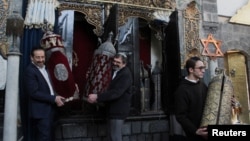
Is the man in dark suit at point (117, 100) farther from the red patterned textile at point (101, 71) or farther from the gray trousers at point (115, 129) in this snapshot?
the red patterned textile at point (101, 71)

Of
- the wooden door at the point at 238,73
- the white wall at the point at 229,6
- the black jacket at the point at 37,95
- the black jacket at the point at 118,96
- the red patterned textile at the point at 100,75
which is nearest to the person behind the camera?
the black jacket at the point at 37,95

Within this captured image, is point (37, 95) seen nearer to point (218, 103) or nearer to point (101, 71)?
point (101, 71)

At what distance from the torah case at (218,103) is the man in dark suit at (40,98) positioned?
1.77 metres

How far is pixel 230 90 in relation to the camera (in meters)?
3.31

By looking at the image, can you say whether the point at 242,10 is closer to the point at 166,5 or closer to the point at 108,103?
the point at 166,5

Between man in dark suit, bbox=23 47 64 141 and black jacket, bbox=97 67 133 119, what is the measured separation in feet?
1.93

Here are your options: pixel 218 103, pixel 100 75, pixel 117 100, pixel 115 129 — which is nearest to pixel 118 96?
pixel 117 100

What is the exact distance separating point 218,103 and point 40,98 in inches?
81.5

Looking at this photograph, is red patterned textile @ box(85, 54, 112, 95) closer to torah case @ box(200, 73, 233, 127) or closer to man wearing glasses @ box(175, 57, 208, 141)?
man wearing glasses @ box(175, 57, 208, 141)

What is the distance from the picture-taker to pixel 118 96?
3.84m

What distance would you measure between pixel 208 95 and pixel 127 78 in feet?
3.60

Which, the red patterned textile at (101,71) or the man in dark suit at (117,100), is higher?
the red patterned textile at (101,71)

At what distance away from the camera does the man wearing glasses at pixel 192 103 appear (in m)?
3.10

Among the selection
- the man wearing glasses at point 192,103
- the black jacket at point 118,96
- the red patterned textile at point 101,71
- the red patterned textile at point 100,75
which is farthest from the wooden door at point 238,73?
the man wearing glasses at point 192,103
